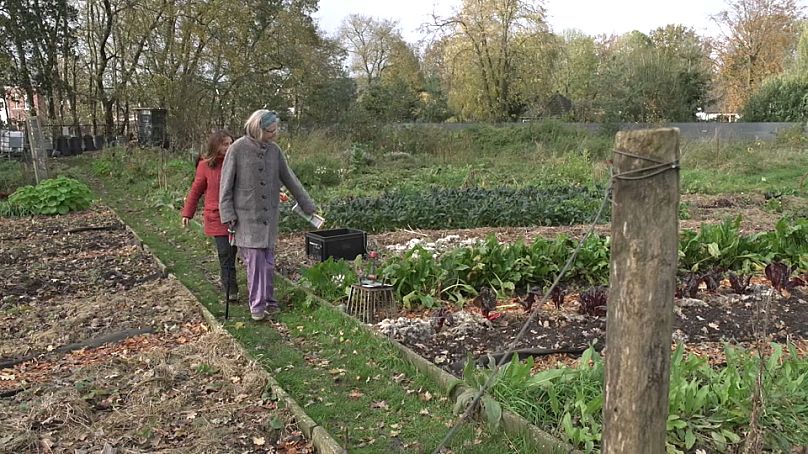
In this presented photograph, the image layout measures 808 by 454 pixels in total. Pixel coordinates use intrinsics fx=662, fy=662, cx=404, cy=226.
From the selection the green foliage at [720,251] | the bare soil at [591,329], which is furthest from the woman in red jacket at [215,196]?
the green foliage at [720,251]

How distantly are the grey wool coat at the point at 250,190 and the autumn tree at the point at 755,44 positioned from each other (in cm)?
4171

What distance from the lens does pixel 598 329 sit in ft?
16.1

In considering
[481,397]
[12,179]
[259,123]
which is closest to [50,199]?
[12,179]

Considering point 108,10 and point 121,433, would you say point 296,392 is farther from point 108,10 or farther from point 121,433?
point 108,10

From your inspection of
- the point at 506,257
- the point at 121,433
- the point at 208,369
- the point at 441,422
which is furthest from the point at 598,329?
the point at 121,433

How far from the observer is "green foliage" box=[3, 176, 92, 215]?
1187cm

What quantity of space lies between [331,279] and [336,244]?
1344mm

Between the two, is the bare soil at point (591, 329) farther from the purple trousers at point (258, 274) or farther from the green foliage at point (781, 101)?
the green foliage at point (781, 101)

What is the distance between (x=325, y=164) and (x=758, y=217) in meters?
9.36

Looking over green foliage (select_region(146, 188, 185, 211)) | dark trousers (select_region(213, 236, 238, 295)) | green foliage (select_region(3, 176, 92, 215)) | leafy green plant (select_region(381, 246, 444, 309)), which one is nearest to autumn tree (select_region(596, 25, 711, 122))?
green foliage (select_region(146, 188, 185, 211))

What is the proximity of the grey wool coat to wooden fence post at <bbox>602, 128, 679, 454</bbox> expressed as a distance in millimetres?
3958

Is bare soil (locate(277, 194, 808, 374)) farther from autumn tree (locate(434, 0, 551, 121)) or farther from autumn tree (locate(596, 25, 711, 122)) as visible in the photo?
autumn tree (locate(434, 0, 551, 121))

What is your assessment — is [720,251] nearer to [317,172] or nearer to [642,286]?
[642,286]

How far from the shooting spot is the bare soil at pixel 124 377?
11.8ft
